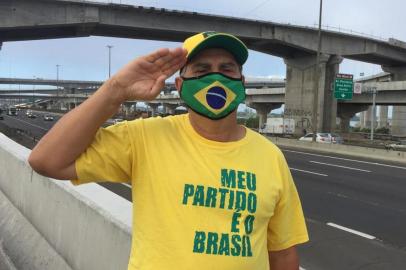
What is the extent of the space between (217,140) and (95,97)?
0.50m

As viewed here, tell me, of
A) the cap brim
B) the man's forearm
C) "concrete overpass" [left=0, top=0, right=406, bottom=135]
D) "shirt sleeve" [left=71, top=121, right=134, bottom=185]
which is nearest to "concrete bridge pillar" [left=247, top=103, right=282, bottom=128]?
"concrete overpass" [left=0, top=0, right=406, bottom=135]

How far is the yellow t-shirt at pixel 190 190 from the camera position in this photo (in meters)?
1.81

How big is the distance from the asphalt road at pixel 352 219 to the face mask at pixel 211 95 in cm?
474

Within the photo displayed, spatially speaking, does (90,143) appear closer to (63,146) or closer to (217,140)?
(63,146)

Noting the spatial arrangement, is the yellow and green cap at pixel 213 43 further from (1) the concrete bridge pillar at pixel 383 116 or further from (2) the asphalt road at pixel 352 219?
(1) the concrete bridge pillar at pixel 383 116

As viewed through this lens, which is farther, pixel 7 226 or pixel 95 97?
pixel 7 226

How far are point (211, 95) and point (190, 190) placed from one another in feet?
1.24

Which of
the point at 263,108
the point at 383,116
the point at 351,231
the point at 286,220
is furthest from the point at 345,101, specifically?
the point at 286,220

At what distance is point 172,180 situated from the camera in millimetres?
1856

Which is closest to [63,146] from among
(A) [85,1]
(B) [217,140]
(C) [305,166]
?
(B) [217,140]

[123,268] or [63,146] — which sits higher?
[63,146]

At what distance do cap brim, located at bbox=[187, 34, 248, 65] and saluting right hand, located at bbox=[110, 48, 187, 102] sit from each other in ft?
0.28

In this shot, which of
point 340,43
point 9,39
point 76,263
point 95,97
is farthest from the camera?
point 340,43

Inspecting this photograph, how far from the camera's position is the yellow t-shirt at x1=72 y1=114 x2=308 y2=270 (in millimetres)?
1813
